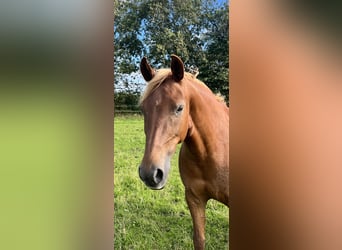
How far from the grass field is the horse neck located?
13 cm

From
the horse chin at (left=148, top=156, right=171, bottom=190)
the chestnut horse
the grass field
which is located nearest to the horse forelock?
the chestnut horse

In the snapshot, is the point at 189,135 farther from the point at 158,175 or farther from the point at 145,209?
the point at 145,209

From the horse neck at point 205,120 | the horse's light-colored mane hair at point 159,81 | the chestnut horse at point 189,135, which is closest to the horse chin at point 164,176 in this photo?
the chestnut horse at point 189,135

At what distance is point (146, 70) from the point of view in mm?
1992

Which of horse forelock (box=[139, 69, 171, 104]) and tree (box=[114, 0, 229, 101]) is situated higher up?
tree (box=[114, 0, 229, 101])

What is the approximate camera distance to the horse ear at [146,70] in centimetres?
198

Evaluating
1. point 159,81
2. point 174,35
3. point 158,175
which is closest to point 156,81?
point 159,81

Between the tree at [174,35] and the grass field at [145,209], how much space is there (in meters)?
0.33

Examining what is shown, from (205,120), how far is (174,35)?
443mm

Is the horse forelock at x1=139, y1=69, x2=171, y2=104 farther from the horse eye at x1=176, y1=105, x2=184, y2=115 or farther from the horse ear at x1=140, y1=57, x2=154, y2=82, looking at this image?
the horse eye at x1=176, y1=105, x2=184, y2=115

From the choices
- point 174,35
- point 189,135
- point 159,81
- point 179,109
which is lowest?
point 189,135

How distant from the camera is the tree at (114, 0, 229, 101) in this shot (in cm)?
192

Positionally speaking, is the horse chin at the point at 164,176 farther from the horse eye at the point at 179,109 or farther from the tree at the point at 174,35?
the tree at the point at 174,35
